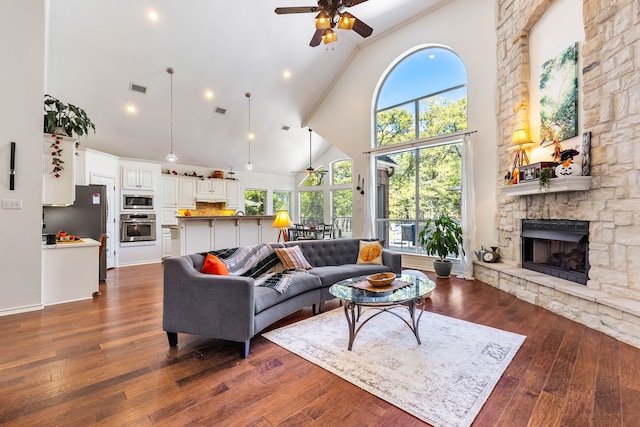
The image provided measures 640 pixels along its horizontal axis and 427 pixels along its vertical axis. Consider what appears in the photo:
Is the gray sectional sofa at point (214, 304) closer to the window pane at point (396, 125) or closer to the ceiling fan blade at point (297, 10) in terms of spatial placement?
the ceiling fan blade at point (297, 10)

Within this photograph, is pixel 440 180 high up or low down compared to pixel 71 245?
up

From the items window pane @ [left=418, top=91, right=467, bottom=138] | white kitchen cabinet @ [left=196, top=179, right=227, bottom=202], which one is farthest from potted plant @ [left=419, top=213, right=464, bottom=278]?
white kitchen cabinet @ [left=196, top=179, right=227, bottom=202]

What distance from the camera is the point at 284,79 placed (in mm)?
6605

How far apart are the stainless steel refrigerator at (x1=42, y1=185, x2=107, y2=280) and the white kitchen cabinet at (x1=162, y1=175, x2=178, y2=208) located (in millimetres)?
2379

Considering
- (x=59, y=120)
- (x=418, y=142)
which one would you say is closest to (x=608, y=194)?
(x=418, y=142)

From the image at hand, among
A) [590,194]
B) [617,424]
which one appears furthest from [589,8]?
[617,424]

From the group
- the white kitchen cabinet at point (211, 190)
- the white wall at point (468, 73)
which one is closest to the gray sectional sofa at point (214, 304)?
the white wall at point (468, 73)

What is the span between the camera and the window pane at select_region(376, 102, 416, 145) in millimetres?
6156

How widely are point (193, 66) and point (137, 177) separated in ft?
9.44

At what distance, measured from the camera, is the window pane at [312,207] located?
396 inches

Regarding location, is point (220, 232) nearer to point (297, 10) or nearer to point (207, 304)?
point (207, 304)

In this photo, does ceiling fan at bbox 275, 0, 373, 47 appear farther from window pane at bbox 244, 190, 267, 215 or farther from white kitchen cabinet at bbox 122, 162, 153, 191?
window pane at bbox 244, 190, 267, 215

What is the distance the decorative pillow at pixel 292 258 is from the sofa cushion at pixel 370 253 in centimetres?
83

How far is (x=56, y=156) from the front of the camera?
377cm
